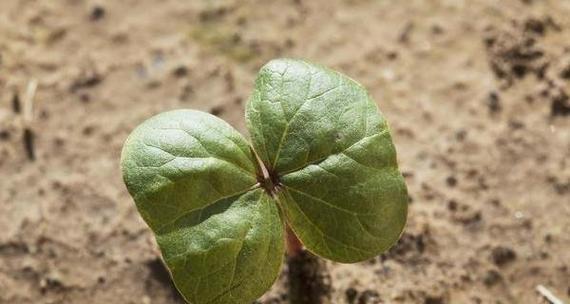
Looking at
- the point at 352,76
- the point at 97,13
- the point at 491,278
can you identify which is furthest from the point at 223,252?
the point at 97,13

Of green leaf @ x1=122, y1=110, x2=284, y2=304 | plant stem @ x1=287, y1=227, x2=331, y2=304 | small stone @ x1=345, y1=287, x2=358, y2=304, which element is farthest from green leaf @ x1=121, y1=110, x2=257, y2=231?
small stone @ x1=345, y1=287, x2=358, y2=304

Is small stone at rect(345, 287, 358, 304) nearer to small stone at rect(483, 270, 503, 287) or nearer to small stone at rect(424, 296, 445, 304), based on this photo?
small stone at rect(424, 296, 445, 304)

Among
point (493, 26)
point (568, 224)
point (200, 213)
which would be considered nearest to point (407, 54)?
point (493, 26)

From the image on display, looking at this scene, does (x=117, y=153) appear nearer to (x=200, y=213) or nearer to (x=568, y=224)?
(x=200, y=213)

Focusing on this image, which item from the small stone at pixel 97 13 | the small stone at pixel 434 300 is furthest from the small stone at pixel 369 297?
the small stone at pixel 97 13

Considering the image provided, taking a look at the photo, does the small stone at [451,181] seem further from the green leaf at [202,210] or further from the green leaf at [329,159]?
the green leaf at [202,210]

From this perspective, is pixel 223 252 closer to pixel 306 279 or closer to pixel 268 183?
pixel 268 183
